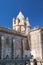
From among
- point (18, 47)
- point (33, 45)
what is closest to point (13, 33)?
point (18, 47)

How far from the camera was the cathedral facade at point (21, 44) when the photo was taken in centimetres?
3422

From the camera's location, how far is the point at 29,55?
128 feet

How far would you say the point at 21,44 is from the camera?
1519 inches

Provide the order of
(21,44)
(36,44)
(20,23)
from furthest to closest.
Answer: (20,23)
(21,44)
(36,44)

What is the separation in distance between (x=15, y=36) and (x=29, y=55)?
587cm

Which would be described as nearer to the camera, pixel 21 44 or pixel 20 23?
pixel 21 44

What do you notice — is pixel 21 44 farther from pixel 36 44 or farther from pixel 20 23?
pixel 20 23

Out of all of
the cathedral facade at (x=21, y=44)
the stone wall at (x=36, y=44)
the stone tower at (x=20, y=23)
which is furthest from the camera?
the stone tower at (x=20, y=23)

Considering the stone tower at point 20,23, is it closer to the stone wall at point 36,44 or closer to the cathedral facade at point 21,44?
the cathedral facade at point 21,44

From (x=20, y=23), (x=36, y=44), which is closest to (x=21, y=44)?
(x=36, y=44)

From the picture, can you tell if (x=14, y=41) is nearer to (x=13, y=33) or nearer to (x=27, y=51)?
(x=13, y=33)

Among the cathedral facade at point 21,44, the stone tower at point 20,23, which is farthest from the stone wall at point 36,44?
the stone tower at point 20,23

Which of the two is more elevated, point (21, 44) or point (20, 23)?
point (20, 23)

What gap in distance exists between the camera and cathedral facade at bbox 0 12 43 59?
112ft
